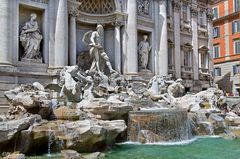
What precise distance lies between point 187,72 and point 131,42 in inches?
298

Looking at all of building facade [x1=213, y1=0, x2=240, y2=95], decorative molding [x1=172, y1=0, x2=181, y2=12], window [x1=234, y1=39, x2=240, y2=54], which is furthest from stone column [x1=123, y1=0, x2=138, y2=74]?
window [x1=234, y1=39, x2=240, y2=54]

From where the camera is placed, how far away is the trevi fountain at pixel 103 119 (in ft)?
33.9

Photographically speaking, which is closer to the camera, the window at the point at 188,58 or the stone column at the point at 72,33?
the stone column at the point at 72,33

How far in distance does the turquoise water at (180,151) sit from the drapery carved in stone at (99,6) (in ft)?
36.3

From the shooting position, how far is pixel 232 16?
119 ft

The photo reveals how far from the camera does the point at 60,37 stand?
17.5 metres

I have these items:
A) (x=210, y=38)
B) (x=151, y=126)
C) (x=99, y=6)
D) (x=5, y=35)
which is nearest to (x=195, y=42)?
(x=210, y=38)

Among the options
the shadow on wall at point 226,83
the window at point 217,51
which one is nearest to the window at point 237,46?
the shadow on wall at point 226,83

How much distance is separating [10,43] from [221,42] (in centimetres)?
2786

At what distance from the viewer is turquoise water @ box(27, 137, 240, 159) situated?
34.1 ft

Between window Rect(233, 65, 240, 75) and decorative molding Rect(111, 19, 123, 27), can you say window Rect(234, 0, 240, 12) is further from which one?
decorative molding Rect(111, 19, 123, 27)

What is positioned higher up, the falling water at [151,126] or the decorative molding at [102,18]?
the decorative molding at [102,18]

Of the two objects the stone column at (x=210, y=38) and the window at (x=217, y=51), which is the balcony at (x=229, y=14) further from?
the stone column at (x=210, y=38)

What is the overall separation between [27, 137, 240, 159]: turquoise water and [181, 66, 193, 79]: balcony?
42.9 ft
